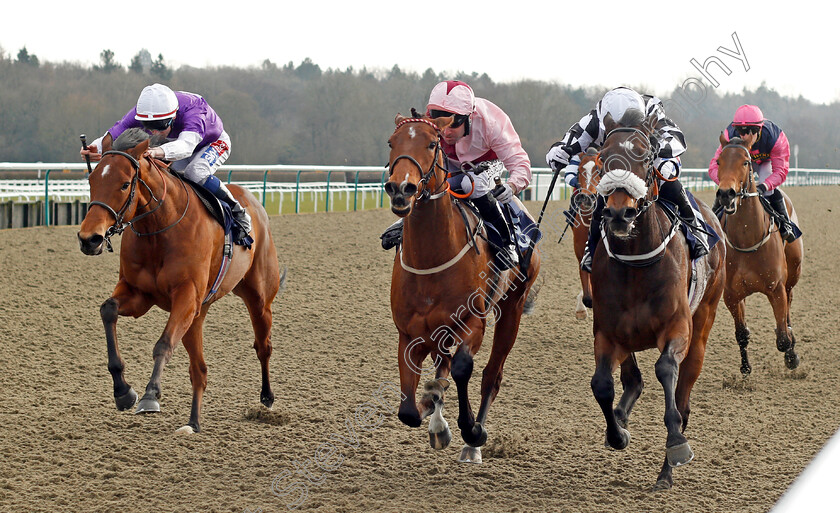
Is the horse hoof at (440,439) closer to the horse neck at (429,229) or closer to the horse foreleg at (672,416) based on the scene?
the horse neck at (429,229)

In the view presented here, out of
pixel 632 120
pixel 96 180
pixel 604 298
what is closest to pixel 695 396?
pixel 604 298

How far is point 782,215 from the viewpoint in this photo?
7.10m

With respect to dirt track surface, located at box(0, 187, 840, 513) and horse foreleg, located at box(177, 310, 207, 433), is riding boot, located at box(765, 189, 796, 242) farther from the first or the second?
horse foreleg, located at box(177, 310, 207, 433)

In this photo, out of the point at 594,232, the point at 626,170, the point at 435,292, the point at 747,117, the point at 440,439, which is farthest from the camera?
the point at 747,117

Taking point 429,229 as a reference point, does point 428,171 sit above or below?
above

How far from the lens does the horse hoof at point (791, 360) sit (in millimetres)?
6617

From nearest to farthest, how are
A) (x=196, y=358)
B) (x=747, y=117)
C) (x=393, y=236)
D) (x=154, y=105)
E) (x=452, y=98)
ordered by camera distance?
1. (x=452, y=98)
2. (x=393, y=236)
3. (x=154, y=105)
4. (x=196, y=358)
5. (x=747, y=117)

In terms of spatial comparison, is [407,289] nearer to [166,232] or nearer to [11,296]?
[166,232]

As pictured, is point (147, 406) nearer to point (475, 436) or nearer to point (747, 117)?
point (475, 436)

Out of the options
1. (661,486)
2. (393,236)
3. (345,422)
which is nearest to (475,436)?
(661,486)

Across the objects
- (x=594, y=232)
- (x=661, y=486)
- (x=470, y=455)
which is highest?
(x=594, y=232)

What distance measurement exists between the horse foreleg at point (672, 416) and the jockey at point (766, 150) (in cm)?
345

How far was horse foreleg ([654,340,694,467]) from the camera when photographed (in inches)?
144

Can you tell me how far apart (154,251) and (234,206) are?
854 millimetres
